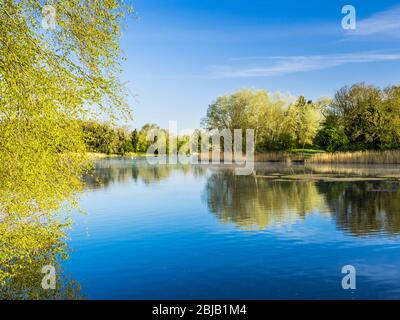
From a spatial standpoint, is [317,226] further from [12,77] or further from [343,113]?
[343,113]

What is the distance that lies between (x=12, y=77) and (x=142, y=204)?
61.1ft

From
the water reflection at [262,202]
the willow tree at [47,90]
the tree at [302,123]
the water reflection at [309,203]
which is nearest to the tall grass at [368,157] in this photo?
the tree at [302,123]

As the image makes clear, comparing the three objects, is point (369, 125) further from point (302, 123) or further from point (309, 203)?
point (309, 203)

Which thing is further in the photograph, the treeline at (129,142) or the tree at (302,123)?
the treeline at (129,142)

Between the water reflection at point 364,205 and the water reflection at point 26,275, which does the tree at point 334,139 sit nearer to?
the water reflection at point 364,205

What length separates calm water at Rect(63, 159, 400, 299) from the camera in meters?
12.1

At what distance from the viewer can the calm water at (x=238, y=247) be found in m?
12.1

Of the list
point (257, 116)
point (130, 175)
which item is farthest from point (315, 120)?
point (130, 175)

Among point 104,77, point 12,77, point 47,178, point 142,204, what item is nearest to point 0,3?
point 12,77

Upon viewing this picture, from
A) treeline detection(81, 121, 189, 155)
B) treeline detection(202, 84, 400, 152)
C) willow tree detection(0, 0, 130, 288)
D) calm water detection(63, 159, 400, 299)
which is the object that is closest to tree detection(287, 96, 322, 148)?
treeline detection(202, 84, 400, 152)

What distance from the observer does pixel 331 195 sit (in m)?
31.5

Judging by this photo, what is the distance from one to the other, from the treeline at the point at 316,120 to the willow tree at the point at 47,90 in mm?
60585

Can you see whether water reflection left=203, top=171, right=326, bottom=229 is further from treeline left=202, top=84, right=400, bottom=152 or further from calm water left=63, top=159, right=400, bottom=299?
treeline left=202, top=84, right=400, bottom=152

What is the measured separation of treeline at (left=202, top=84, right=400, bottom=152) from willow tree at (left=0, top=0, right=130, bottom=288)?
60.6 metres
